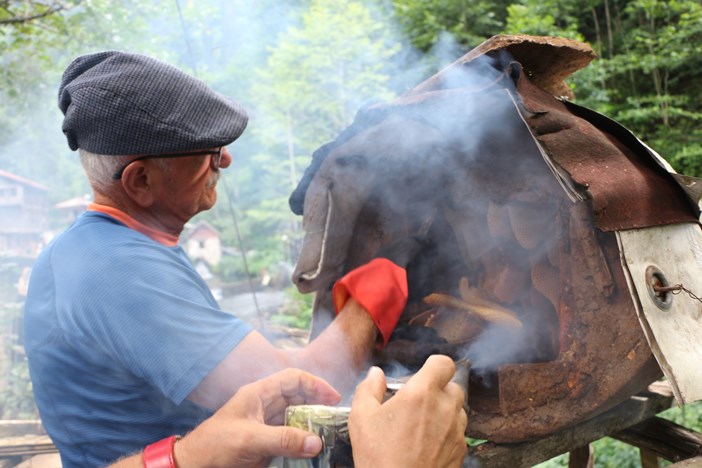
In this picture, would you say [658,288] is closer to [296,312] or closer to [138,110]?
[138,110]

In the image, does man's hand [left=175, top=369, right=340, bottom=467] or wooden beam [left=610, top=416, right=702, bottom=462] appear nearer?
man's hand [left=175, top=369, right=340, bottom=467]

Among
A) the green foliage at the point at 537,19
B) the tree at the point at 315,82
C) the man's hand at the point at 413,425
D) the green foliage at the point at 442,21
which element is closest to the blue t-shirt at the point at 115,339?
the man's hand at the point at 413,425

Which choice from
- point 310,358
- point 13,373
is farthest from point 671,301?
point 13,373

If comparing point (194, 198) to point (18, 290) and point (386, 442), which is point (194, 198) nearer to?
point (386, 442)

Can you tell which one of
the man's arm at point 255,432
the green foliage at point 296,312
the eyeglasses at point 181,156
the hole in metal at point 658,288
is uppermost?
the hole in metal at point 658,288

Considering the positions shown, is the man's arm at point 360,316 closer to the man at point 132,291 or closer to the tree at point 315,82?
the man at point 132,291

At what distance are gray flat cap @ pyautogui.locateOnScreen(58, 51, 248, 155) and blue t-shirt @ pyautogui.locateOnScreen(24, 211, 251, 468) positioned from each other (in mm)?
275

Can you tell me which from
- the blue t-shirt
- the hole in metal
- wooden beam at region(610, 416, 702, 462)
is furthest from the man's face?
wooden beam at region(610, 416, 702, 462)

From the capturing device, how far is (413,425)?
1183 mm

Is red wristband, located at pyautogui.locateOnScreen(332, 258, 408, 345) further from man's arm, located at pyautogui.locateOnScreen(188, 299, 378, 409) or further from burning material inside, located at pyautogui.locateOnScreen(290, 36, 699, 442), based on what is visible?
burning material inside, located at pyautogui.locateOnScreen(290, 36, 699, 442)

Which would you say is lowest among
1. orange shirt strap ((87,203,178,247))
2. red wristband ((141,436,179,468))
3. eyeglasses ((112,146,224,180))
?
red wristband ((141,436,179,468))

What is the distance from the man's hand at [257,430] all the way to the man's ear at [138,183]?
77 cm

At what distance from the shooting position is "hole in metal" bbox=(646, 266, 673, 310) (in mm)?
1575

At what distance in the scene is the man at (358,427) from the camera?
1.18m
